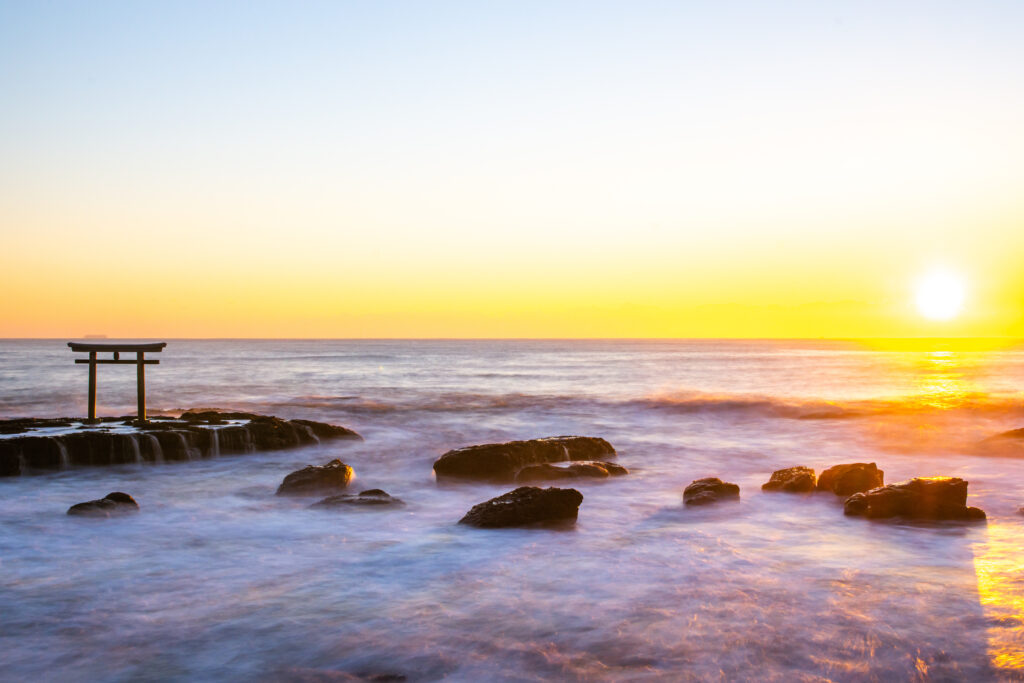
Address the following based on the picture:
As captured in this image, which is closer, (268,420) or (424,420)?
(268,420)

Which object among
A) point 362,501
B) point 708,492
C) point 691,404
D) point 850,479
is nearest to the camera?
point 362,501

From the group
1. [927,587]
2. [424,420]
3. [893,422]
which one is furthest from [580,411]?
[927,587]

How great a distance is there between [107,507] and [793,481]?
10.8m

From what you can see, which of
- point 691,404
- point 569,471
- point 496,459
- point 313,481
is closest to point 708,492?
point 569,471

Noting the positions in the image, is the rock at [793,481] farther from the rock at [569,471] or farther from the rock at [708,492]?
the rock at [569,471]

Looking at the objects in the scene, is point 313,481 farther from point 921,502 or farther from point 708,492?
point 921,502

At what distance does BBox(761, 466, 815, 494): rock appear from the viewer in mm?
12305

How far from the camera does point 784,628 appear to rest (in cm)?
636

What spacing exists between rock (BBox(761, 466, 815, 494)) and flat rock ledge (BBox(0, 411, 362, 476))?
11.1 metres

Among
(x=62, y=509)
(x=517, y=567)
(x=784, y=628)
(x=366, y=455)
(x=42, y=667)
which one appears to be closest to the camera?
(x=42, y=667)

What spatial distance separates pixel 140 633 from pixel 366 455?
11440 millimetres

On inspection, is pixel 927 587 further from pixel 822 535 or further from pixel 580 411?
pixel 580 411

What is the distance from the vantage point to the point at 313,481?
495 inches

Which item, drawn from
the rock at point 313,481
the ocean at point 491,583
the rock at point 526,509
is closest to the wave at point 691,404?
the ocean at point 491,583
